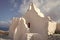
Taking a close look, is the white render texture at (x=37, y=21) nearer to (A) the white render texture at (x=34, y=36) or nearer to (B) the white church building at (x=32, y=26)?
(B) the white church building at (x=32, y=26)

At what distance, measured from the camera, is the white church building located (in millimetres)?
20969

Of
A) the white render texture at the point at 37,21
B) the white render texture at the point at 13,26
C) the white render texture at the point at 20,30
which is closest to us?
the white render texture at the point at 37,21

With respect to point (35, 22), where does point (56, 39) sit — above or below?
below

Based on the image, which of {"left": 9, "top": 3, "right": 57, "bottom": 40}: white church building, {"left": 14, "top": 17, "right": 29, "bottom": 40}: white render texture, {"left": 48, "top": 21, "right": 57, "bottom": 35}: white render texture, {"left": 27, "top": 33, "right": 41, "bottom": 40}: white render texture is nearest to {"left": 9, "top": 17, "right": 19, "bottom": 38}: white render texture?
{"left": 9, "top": 3, "right": 57, "bottom": 40}: white church building

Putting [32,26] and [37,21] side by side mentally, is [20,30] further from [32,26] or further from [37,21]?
[37,21]

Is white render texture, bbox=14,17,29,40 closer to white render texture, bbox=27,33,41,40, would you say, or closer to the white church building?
the white church building

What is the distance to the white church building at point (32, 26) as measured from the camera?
20969 mm

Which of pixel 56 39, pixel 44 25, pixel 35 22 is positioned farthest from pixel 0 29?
pixel 56 39

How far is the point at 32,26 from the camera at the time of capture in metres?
23.2

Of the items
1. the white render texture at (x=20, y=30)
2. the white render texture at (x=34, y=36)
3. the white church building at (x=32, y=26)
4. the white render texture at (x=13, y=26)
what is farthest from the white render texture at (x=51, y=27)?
the white render texture at (x=13, y=26)

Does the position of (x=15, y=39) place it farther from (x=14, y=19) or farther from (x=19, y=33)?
(x=14, y=19)

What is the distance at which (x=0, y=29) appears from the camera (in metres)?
27.8

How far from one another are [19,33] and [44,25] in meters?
3.24

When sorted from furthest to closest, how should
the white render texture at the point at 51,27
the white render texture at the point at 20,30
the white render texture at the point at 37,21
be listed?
the white render texture at the point at 20,30 < the white render texture at the point at 37,21 < the white render texture at the point at 51,27
